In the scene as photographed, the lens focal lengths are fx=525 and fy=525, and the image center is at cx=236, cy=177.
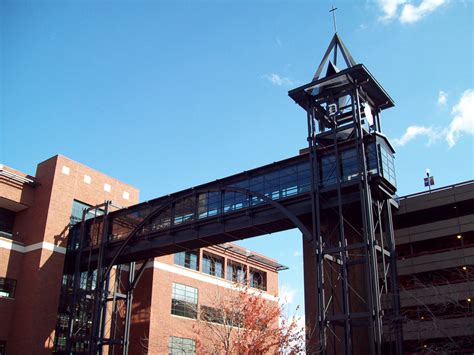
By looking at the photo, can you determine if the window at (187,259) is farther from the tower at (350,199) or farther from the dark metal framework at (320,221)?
the tower at (350,199)

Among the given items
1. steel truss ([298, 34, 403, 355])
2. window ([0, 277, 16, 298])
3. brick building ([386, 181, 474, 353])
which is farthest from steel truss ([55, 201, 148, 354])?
brick building ([386, 181, 474, 353])

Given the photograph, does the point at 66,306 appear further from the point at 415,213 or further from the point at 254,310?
the point at 415,213

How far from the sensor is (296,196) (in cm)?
2914

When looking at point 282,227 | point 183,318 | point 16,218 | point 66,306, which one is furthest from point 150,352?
point 282,227

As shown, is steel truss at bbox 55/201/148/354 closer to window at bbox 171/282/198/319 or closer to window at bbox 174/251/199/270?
window at bbox 171/282/198/319

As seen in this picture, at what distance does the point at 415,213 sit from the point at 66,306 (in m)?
26.0

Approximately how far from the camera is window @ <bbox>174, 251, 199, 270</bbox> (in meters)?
47.4

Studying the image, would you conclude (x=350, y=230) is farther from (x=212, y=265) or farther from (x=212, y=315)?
(x=212, y=265)

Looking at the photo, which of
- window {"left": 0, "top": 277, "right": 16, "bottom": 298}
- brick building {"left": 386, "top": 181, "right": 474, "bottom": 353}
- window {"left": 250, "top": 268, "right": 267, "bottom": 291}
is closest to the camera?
brick building {"left": 386, "top": 181, "right": 474, "bottom": 353}

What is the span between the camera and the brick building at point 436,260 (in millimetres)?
29000

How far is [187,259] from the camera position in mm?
48688

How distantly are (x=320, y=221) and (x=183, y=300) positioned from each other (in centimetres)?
2235

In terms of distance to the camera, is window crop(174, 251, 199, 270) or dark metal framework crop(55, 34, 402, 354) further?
window crop(174, 251, 199, 270)

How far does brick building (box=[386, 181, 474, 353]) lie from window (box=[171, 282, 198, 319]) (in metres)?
20.3
